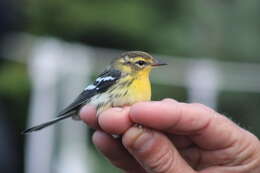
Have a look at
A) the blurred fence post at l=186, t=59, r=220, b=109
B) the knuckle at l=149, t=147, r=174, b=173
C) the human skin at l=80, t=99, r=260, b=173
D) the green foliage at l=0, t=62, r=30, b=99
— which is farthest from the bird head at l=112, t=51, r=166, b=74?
the green foliage at l=0, t=62, r=30, b=99

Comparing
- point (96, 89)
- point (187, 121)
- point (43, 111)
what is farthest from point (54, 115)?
point (187, 121)

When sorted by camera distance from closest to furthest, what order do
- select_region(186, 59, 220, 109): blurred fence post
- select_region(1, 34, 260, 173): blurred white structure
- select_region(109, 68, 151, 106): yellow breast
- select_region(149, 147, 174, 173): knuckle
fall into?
select_region(149, 147, 174, 173): knuckle
select_region(109, 68, 151, 106): yellow breast
select_region(1, 34, 260, 173): blurred white structure
select_region(186, 59, 220, 109): blurred fence post

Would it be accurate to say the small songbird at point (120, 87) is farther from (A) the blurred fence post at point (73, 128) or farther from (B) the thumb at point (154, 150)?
(A) the blurred fence post at point (73, 128)

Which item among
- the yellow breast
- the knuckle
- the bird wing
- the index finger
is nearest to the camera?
the index finger

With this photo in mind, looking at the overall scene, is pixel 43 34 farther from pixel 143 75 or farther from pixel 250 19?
pixel 143 75

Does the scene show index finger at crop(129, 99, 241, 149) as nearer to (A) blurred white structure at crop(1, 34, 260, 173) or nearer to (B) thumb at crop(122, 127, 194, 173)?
(B) thumb at crop(122, 127, 194, 173)

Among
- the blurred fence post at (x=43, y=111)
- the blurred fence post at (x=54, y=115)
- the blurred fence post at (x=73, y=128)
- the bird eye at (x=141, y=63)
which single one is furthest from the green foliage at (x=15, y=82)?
the bird eye at (x=141, y=63)
